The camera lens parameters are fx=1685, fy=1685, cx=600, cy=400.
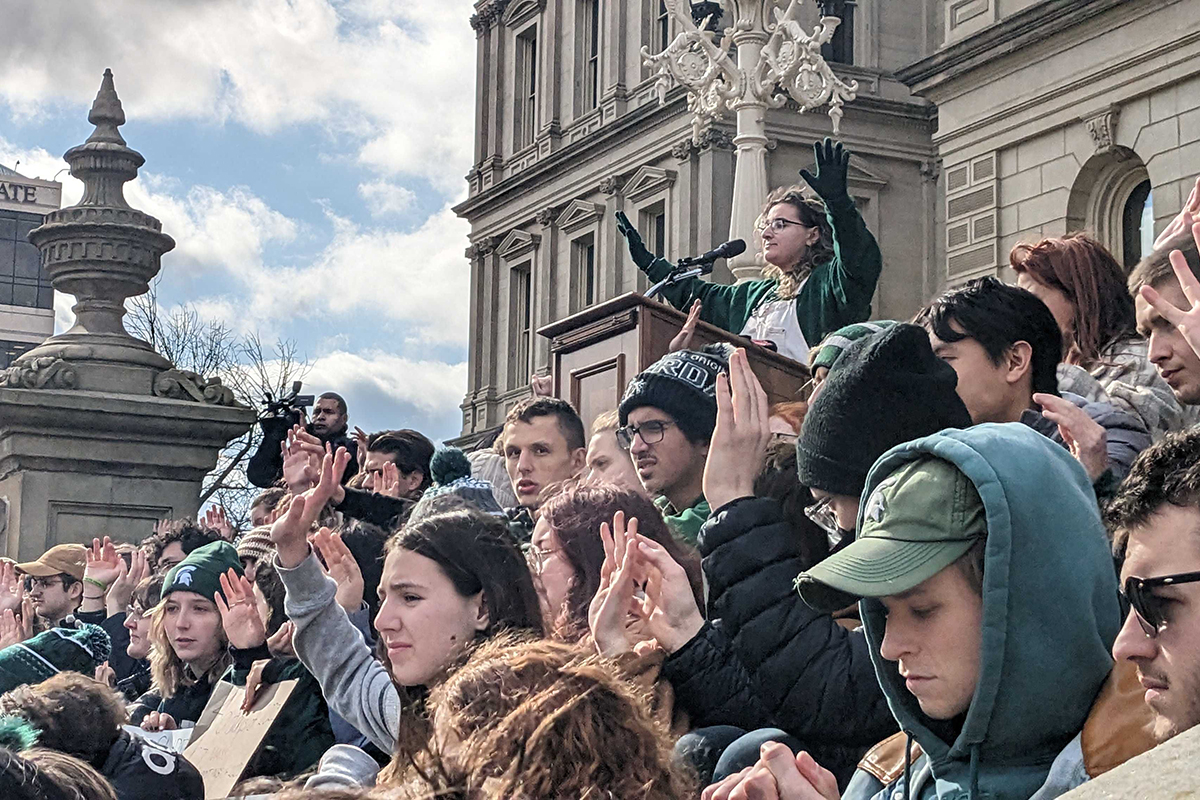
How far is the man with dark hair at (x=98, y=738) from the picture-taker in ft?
16.1

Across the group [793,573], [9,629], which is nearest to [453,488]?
[793,573]

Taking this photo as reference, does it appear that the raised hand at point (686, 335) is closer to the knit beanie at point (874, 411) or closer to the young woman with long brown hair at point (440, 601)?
the young woman with long brown hair at point (440, 601)

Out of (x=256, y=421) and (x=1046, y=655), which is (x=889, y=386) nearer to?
(x=1046, y=655)

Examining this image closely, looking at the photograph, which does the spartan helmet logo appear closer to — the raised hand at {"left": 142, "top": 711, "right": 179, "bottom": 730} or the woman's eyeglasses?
the raised hand at {"left": 142, "top": 711, "right": 179, "bottom": 730}

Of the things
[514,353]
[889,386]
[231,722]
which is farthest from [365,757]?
[514,353]

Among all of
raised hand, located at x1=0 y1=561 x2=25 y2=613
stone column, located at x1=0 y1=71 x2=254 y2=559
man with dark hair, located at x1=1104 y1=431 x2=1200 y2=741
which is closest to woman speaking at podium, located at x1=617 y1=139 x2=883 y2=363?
man with dark hair, located at x1=1104 y1=431 x2=1200 y2=741

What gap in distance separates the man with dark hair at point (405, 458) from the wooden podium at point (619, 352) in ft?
2.34

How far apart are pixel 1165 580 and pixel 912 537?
503 millimetres

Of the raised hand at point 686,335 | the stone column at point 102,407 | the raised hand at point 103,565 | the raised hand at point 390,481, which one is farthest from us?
the stone column at point 102,407

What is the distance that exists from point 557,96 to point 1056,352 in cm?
3711

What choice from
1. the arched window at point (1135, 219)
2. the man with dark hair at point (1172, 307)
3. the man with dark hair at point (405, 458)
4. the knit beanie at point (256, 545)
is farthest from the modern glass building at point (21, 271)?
the man with dark hair at point (1172, 307)

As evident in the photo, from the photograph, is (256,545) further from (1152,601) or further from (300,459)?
(1152,601)

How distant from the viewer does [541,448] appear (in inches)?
259

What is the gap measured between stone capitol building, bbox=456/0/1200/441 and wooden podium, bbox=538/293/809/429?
637cm
